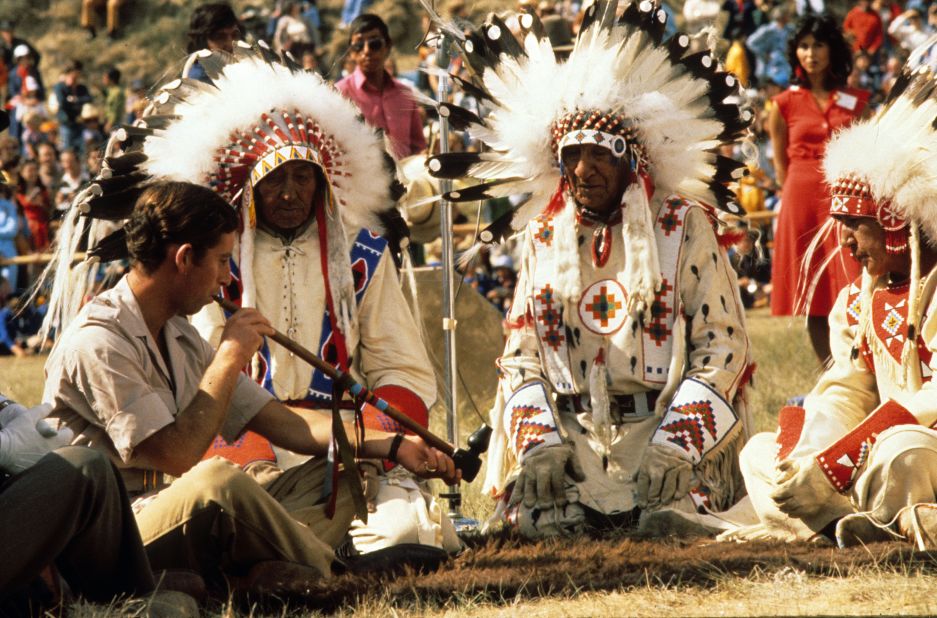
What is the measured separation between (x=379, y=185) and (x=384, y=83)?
13.0ft

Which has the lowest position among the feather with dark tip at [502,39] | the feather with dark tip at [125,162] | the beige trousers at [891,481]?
the beige trousers at [891,481]

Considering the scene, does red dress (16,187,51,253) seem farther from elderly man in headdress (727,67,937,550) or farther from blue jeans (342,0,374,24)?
elderly man in headdress (727,67,937,550)

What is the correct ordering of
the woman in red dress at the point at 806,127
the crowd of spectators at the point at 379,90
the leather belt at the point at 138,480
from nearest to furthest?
the leather belt at the point at 138,480 < the woman in red dress at the point at 806,127 < the crowd of spectators at the point at 379,90

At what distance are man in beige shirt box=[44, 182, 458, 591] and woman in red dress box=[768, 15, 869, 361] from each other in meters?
4.06

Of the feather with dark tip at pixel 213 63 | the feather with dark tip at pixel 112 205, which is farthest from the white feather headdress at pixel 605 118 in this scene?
the feather with dark tip at pixel 112 205

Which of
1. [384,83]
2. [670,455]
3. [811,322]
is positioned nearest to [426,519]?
[670,455]

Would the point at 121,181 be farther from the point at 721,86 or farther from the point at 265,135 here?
the point at 721,86

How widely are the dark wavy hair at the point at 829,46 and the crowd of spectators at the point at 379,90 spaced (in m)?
1.92

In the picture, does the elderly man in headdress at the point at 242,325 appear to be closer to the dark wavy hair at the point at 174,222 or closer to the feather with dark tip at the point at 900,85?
the dark wavy hair at the point at 174,222

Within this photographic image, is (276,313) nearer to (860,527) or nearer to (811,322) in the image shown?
(860,527)

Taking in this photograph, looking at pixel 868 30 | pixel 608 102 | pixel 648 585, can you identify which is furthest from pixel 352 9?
pixel 648 585

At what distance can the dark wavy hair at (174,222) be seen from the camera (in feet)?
13.9

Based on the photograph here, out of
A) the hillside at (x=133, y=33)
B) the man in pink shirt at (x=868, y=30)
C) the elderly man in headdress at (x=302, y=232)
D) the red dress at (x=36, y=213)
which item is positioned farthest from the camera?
the hillside at (x=133, y=33)

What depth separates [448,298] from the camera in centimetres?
645
